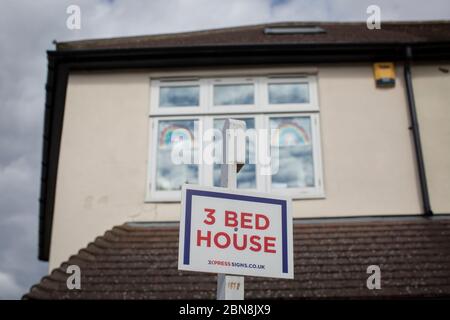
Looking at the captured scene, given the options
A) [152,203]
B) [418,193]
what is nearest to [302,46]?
[418,193]

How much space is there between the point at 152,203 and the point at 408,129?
420 cm

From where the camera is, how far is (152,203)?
26.6ft

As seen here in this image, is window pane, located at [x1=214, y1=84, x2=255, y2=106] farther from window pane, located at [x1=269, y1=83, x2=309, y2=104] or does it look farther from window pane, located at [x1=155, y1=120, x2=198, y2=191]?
window pane, located at [x1=155, y1=120, x2=198, y2=191]

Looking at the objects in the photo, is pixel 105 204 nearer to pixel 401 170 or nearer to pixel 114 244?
pixel 114 244

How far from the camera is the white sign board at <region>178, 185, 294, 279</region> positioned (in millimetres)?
2865

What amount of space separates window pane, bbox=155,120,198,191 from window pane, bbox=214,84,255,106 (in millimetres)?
607

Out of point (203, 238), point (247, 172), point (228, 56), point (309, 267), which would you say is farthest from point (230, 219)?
point (228, 56)

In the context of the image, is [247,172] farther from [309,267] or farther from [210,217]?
[210,217]

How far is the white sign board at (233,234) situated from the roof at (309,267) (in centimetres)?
313

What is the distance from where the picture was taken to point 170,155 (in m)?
8.44

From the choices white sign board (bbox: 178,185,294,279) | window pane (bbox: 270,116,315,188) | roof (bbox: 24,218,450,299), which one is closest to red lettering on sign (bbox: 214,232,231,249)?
white sign board (bbox: 178,185,294,279)

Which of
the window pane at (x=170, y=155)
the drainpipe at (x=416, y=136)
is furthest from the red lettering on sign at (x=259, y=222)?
the drainpipe at (x=416, y=136)

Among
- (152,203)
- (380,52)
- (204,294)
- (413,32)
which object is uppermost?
(413,32)

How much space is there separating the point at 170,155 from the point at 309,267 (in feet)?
10.2
